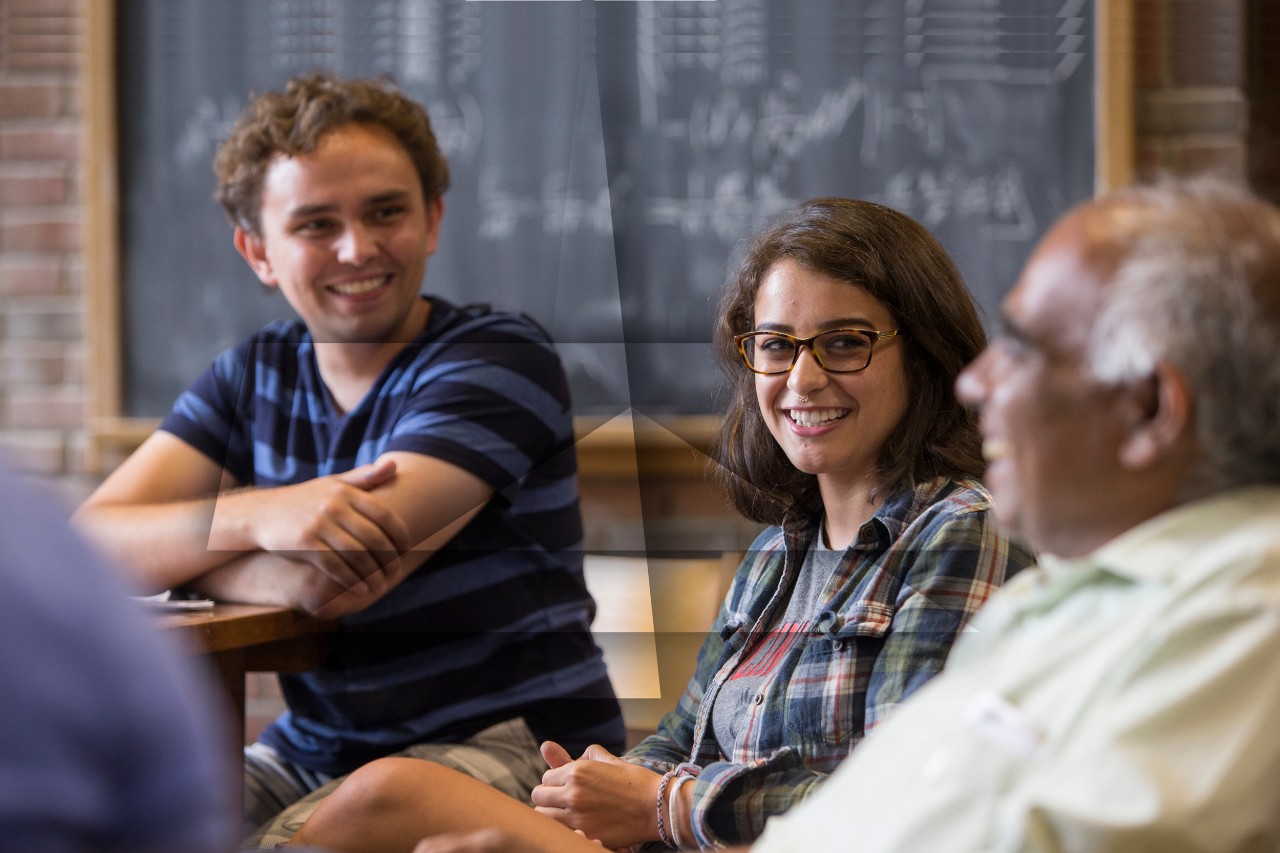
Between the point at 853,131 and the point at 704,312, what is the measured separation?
0.40 meters

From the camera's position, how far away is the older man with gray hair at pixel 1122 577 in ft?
1.98

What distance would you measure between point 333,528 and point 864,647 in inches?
26.0

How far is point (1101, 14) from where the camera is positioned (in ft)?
7.06

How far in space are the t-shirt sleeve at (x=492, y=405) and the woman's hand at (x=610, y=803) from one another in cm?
53

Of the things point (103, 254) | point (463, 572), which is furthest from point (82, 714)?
point (103, 254)

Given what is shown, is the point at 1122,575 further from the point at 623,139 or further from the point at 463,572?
the point at 623,139

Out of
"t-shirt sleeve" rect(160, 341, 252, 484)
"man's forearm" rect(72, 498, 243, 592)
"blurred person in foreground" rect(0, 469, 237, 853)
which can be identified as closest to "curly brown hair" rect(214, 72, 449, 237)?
"t-shirt sleeve" rect(160, 341, 252, 484)

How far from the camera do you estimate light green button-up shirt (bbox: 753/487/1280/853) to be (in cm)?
60

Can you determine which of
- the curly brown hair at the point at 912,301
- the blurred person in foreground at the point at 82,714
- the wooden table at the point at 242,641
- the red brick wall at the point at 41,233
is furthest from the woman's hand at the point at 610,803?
the red brick wall at the point at 41,233

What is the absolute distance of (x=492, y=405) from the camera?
162cm

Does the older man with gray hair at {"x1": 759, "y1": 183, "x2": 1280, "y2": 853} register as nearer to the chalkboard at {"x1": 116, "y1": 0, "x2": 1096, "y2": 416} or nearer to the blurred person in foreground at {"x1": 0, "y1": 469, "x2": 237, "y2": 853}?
the blurred person in foreground at {"x1": 0, "y1": 469, "x2": 237, "y2": 853}

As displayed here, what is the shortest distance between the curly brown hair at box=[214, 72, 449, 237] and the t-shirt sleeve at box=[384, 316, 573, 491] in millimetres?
325

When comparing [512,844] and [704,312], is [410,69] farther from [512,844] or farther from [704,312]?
[512,844]

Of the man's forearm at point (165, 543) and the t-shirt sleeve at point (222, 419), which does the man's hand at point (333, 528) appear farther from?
the t-shirt sleeve at point (222, 419)
